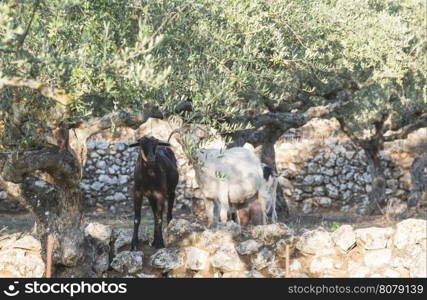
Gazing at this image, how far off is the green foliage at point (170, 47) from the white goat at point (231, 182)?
99.1 inches

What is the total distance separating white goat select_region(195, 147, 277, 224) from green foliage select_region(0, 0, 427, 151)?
2518mm

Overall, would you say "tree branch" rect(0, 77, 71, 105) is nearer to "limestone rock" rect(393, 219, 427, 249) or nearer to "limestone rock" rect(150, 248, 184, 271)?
"limestone rock" rect(150, 248, 184, 271)

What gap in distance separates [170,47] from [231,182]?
525 cm

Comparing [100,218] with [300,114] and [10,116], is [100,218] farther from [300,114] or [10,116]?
[10,116]

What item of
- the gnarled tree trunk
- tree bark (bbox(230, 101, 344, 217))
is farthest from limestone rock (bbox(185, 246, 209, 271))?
tree bark (bbox(230, 101, 344, 217))

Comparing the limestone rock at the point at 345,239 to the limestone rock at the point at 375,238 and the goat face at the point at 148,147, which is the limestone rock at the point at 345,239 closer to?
the limestone rock at the point at 375,238

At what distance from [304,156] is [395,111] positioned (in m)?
4.98

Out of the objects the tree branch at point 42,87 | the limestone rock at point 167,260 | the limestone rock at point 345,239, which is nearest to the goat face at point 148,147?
the limestone rock at point 167,260

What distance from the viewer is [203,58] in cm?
977

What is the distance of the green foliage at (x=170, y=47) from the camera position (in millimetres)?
7176

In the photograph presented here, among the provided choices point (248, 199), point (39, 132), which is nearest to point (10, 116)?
point (39, 132)

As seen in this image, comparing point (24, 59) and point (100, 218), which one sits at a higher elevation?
point (100, 218)

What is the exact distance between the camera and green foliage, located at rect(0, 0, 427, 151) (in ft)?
23.5

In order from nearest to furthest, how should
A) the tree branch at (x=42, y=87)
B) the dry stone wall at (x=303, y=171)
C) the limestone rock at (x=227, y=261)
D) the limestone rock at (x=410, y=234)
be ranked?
the tree branch at (x=42, y=87), the limestone rock at (x=410, y=234), the limestone rock at (x=227, y=261), the dry stone wall at (x=303, y=171)
